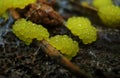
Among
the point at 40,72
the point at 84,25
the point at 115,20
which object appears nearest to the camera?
the point at 40,72

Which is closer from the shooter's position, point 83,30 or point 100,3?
point 83,30

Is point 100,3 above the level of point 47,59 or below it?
above

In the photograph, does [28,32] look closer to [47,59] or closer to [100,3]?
[47,59]

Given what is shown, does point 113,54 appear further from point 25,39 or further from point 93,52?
point 25,39

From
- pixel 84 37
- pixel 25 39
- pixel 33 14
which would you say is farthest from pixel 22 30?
pixel 84 37

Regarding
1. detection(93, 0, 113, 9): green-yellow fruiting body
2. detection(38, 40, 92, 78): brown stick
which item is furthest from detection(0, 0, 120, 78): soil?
detection(93, 0, 113, 9): green-yellow fruiting body

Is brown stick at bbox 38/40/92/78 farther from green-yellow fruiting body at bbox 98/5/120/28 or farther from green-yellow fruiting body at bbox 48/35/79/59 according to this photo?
green-yellow fruiting body at bbox 98/5/120/28

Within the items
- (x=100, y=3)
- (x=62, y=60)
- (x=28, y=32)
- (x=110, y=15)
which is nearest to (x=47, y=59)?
(x=62, y=60)
